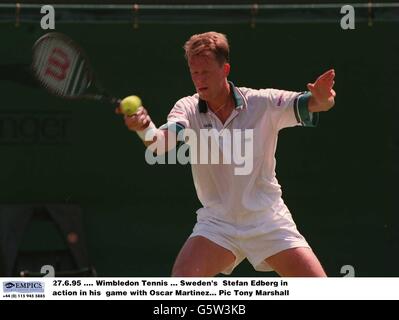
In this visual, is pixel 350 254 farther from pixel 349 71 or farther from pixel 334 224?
pixel 349 71

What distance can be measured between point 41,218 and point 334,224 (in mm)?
1708

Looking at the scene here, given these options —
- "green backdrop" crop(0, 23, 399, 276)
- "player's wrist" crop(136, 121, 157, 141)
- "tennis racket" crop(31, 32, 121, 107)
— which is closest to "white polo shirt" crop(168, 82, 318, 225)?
"player's wrist" crop(136, 121, 157, 141)

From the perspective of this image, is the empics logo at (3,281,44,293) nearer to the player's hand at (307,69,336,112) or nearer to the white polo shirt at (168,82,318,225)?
the white polo shirt at (168,82,318,225)

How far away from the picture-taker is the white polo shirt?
184 inches

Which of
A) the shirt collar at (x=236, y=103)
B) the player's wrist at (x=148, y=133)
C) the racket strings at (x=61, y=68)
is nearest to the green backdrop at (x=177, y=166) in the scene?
the racket strings at (x=61, y=68)

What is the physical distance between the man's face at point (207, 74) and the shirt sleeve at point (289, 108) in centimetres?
21

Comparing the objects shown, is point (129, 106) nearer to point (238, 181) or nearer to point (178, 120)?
point (178, 120)

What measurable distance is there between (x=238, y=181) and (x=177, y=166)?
1937 millimetres

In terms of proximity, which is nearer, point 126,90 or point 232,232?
point 232,232

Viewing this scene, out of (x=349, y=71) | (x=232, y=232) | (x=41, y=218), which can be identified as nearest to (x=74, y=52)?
(x=232, y=232)

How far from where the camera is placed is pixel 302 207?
6.54 meters

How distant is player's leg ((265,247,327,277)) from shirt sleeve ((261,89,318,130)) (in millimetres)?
542

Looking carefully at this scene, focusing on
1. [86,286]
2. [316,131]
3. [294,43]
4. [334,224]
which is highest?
[294,43]

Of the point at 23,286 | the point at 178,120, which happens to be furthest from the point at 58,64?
the point at 23,286
